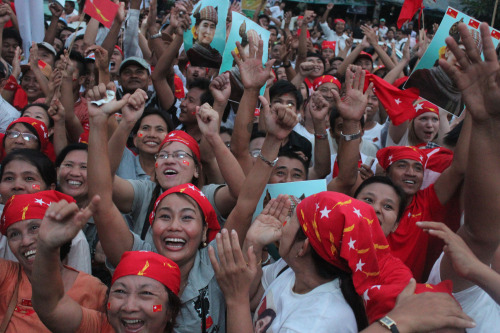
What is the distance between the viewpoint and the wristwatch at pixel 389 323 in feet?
5.32

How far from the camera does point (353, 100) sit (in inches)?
129

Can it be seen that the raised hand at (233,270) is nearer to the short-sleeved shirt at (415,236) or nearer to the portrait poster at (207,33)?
the short-sleeved shirt at (415,236)

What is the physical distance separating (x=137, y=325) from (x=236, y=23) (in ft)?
9.38

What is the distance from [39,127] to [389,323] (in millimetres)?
3374

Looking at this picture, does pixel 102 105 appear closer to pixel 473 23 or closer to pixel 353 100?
pixel 353 100

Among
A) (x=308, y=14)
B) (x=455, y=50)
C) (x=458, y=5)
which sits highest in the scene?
(x=455, y=50)

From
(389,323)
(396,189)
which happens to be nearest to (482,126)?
(389,323)

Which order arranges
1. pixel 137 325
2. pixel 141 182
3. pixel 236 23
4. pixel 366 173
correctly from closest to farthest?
pixel 137 325
pixel 141 182
pixel 366 173
pixel 236 23

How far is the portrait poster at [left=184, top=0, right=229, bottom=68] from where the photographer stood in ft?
14.8

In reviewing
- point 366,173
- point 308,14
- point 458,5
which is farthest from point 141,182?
point 458,5

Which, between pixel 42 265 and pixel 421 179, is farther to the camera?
pixel 421 179

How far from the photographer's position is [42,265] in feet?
6.36

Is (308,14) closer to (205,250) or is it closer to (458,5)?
(205,250)

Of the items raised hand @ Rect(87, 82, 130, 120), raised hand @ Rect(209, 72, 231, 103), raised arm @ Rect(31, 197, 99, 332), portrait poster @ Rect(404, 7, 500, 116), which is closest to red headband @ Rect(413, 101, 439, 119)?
portrait poster @ Rect(404, 7, 500, 116)
